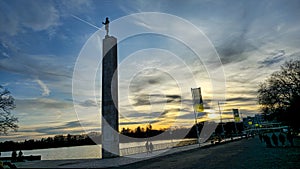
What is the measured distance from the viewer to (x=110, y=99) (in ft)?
81.1

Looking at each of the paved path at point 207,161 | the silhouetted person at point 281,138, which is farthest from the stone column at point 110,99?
the silhouetted person at point 281,138

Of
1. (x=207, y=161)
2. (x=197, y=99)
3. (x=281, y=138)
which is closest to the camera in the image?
(x=207, y=161)

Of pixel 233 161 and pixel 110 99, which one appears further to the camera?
pixel 110 99

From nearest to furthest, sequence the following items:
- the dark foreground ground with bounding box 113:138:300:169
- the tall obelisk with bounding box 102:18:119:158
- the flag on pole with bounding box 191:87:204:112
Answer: the dark foreground ground with bounding box 113:138:300:169, the tall obelisk with bounding box 102:18:119:158, the flag on pole with bounding box 191:87:204:112

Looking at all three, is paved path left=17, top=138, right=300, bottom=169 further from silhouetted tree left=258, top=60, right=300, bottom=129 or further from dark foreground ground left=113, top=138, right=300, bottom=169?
silhouetted tree left=258, top=60, right=300, bottom=129

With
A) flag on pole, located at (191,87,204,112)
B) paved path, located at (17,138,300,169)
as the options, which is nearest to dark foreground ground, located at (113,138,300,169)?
paved path, located at (17,138,300,169)

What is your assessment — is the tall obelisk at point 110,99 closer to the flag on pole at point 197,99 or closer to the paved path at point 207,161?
the paved path at point 207,161

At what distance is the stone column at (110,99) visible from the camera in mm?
23500

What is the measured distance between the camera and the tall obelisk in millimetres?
23500

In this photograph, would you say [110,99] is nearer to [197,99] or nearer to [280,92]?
[197,99]

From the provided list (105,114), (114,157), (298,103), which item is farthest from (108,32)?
(298,103)

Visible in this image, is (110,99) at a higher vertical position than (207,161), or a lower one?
higher

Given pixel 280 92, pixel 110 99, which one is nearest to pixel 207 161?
pixel 110 99

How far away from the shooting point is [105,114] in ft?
80.8
